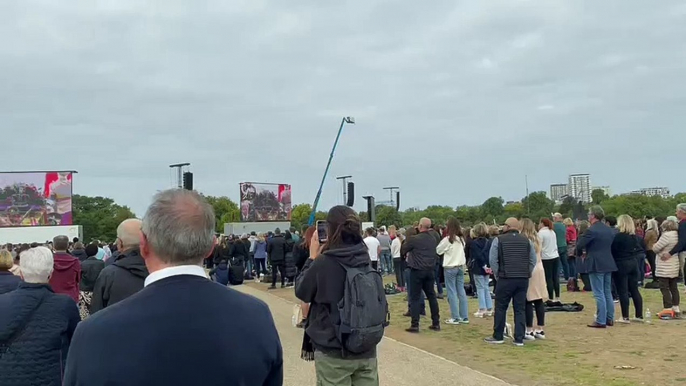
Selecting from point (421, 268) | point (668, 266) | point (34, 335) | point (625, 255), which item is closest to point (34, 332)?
point (34, 335)

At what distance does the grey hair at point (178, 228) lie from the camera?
7.02 ft

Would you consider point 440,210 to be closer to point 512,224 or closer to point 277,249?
point 277,249

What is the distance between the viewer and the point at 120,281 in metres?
4.43

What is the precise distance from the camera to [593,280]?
35.1 feet

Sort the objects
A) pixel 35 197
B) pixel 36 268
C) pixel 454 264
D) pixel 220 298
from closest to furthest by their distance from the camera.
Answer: pixel 220 298 → pixel 36 268 → pixel 454 264 → pixel 35 197

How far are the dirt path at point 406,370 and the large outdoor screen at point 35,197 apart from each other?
42.7 metres

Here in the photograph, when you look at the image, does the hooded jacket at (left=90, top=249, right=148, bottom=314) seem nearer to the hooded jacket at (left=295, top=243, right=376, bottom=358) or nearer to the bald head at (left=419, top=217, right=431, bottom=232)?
the hooded jacket at (left=295, top=243, right=376, bottom=358)

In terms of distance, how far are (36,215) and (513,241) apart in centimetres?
4575

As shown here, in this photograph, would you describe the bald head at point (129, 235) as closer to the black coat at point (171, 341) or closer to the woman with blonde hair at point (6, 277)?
the woman with blonde hair at point (6, 277)

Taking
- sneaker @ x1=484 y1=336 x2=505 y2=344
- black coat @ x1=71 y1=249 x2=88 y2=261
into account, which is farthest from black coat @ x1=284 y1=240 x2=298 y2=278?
sneaker @ x1=484 y1=336 x2=505 y2=344

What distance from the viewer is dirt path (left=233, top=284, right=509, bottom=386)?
24.5ft

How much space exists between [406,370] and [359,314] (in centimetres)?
395

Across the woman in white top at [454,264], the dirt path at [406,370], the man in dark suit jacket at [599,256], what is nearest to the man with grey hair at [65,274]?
the dirt path at [406,370]

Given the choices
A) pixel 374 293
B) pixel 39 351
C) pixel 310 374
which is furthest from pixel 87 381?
pixel 310 374
